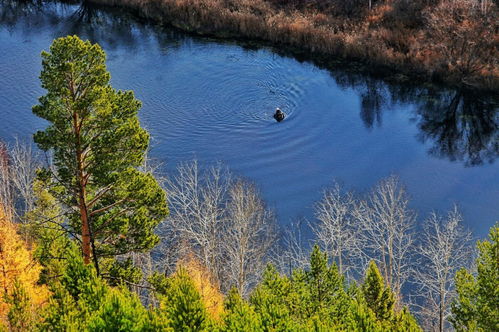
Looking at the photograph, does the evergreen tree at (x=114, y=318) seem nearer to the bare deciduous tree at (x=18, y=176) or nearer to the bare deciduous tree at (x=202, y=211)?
the bare deciduous tree at (x=202, y=211)

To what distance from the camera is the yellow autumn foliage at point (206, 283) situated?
114 ft

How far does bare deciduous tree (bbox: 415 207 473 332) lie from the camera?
36500 mm

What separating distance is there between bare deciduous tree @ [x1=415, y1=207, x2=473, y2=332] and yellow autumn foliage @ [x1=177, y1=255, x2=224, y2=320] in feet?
36.9

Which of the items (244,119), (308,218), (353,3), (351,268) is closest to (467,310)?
(351,268)

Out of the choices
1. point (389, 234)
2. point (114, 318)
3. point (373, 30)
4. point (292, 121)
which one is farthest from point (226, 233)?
point (373, 30)

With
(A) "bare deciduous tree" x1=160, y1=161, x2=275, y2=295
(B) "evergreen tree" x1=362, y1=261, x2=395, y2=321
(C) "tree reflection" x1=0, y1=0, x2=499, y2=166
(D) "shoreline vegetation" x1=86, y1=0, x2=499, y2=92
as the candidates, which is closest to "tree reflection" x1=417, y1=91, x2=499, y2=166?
(C) "tree reflection" x1=0, y1=0, x2=499, y2=166

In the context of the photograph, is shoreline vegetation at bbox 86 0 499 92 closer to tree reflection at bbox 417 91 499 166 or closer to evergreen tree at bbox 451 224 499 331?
tree reflection at bbox 417 91 499 166

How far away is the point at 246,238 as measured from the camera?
3884cm

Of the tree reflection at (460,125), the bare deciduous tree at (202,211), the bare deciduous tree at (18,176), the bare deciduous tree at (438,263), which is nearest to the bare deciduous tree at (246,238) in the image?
the bare deciduous tree at (202,211)

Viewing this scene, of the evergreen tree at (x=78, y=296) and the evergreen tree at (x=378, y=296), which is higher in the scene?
the evergreen tree at (x=78, y=296)

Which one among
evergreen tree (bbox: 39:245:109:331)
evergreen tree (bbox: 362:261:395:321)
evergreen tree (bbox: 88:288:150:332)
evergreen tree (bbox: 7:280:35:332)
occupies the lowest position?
evergreen tree (bbox: 362:261:395:321)

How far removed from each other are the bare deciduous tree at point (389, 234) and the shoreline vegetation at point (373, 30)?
919 inches

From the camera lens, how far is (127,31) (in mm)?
75812

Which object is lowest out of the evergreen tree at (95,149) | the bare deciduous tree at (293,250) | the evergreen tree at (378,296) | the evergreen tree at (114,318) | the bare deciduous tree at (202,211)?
the bare deciduous tree at (293,250)
